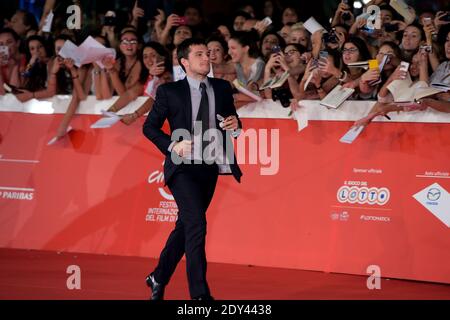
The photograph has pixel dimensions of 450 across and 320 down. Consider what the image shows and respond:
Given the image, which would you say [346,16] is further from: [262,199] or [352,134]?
[262,199]

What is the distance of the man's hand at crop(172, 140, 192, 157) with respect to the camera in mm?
7008

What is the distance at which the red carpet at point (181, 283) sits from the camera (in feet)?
26.7

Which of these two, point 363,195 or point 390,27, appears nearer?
point 363,195

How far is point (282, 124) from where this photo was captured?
9492 millimetres

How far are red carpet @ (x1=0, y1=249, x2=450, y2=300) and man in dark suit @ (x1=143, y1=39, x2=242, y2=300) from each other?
91cm

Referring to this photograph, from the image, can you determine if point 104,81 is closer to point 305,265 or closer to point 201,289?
point 305,265

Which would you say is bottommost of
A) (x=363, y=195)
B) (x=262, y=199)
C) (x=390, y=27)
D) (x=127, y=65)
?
(x=262, y=199)

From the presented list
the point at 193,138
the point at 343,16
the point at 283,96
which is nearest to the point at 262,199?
the point at 283,96

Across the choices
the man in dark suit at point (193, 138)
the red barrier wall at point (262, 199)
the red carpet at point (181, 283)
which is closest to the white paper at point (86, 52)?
the red barrier wall at point (262, 199)

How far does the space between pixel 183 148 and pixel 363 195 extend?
2.57 meters

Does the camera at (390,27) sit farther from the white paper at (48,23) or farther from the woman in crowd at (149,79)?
the white paper at (48,23)

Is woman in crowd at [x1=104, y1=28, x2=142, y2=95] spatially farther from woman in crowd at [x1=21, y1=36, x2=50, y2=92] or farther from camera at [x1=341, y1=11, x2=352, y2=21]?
camera at [x1=341, y1=11, x2=352, y2=21]

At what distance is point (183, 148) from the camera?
702 centimetres

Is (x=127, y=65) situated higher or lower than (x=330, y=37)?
lower
